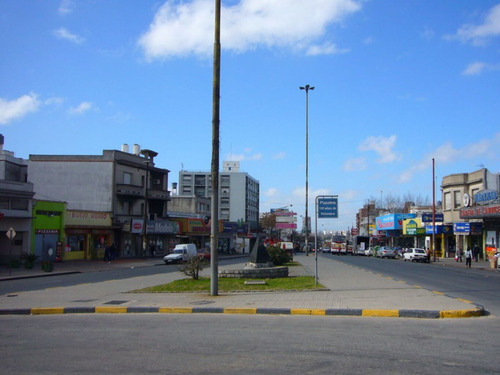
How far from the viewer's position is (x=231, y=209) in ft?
447

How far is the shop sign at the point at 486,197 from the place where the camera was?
145 ft

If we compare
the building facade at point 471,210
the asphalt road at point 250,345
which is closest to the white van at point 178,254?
the building facade at point 471,210

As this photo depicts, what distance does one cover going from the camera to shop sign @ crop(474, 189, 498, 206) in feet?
145

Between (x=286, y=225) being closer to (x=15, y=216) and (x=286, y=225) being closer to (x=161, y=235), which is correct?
(x=15, y=216)

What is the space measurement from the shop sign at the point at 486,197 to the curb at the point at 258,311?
36.4m

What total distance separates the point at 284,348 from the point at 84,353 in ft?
10.7

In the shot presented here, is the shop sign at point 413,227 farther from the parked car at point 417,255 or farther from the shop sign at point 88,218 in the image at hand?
the shop sign at point 88,218

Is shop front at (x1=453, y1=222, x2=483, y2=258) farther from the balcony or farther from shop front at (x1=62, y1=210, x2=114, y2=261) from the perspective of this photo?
shop front at (x1=62, y1=210, x2=114, y2=261)

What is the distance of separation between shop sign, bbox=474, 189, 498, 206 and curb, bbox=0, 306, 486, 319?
36.4 metres

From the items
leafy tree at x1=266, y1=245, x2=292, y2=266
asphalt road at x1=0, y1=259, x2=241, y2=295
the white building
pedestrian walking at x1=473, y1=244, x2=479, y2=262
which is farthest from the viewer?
the white building

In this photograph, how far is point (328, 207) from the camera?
18.4 meters

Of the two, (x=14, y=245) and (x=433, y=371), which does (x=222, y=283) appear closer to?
(x=433, y=371)

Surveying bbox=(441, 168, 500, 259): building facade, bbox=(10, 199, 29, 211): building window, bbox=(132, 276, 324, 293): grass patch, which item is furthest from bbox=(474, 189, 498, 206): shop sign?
bbox=(10, 199, 29, 211): building window

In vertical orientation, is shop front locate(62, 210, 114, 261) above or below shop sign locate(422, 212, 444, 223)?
below
